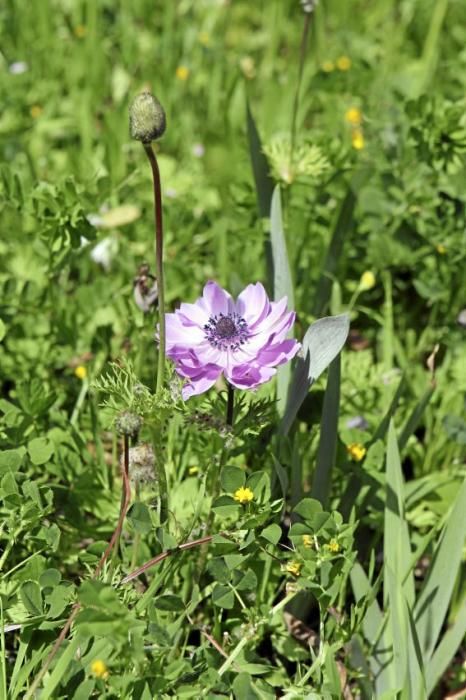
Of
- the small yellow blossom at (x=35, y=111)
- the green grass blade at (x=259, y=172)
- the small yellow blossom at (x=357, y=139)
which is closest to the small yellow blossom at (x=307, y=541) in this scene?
the green grass blade at (x=259, y=172)

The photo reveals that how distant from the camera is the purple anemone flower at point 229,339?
1.17 metres

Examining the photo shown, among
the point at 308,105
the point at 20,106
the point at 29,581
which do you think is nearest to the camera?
the point at 29,581

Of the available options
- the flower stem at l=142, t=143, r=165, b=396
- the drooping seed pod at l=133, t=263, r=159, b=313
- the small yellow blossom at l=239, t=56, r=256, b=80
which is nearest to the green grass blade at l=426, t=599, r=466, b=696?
the flower stem at l=142, t=143, r=165, b=396

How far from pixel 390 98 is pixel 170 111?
0.63 m

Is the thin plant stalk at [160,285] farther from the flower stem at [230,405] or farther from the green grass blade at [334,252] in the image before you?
the green grass blade at [334,252]

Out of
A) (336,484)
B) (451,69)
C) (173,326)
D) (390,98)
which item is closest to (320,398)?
(336,484)

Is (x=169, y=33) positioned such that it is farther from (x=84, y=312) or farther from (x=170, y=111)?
(x=84, y=312)

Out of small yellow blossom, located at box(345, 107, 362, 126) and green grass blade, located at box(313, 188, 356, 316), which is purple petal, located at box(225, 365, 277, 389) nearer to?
green grass blade, located at box(313, 188, 356, 316)

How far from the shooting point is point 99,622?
100 cm

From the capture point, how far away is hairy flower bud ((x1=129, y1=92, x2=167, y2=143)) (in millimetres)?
1021

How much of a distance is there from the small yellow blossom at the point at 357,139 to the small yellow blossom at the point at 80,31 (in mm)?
962

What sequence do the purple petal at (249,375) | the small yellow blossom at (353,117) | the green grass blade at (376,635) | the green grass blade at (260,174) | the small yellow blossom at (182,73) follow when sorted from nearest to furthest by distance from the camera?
the purple petal at (249,375)
the green grass blade at (376,635)
the green grass blade at (260,174)
the small yellow blossom at (353,117)
the small yellow blossom at (182,73)

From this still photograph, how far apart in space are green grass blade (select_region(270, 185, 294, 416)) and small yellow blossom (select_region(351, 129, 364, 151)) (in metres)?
0.79

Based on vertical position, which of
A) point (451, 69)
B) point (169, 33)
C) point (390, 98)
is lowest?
point (390, 98)
